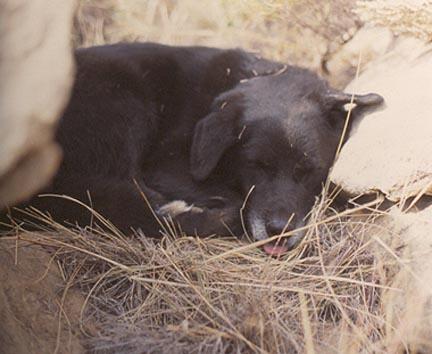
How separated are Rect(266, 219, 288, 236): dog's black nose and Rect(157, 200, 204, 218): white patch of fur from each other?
13.2 inches

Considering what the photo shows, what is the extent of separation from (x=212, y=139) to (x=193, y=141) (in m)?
0.13

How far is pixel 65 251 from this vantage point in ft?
10.1

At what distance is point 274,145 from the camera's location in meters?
3.68

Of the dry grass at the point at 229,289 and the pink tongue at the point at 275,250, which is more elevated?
the dry grass at the point at 229,289

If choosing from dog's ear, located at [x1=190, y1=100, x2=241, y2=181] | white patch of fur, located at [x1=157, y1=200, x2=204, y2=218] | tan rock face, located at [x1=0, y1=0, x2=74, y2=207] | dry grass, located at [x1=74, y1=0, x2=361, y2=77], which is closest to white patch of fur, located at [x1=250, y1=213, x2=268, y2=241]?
white patch of fur, located at [x1=157, y1=200, x2=204, y2=218]

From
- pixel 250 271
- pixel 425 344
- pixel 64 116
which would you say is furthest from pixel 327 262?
pixel 64 116

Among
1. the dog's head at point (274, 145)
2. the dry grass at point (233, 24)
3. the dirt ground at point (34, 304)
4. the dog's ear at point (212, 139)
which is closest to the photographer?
the dirt ground at point (34, 304)

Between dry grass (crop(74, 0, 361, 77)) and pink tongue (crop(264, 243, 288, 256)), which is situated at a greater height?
dry grass (crop(74, 0, 361, 77))

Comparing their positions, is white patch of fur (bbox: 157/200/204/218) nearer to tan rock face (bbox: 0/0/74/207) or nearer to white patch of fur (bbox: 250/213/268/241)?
white patch of fur (bbox: 250/213/268/241)

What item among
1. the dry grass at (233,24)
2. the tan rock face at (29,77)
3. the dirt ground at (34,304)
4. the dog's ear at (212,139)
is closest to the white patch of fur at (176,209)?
the dog's ear at (212,139)

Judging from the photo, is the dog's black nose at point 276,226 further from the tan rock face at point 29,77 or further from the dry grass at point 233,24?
the dry grass at point 233,24

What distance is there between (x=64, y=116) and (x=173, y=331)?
142 centimetres

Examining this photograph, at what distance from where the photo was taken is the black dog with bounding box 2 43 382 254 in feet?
11.4

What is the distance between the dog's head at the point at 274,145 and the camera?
3.60 m
